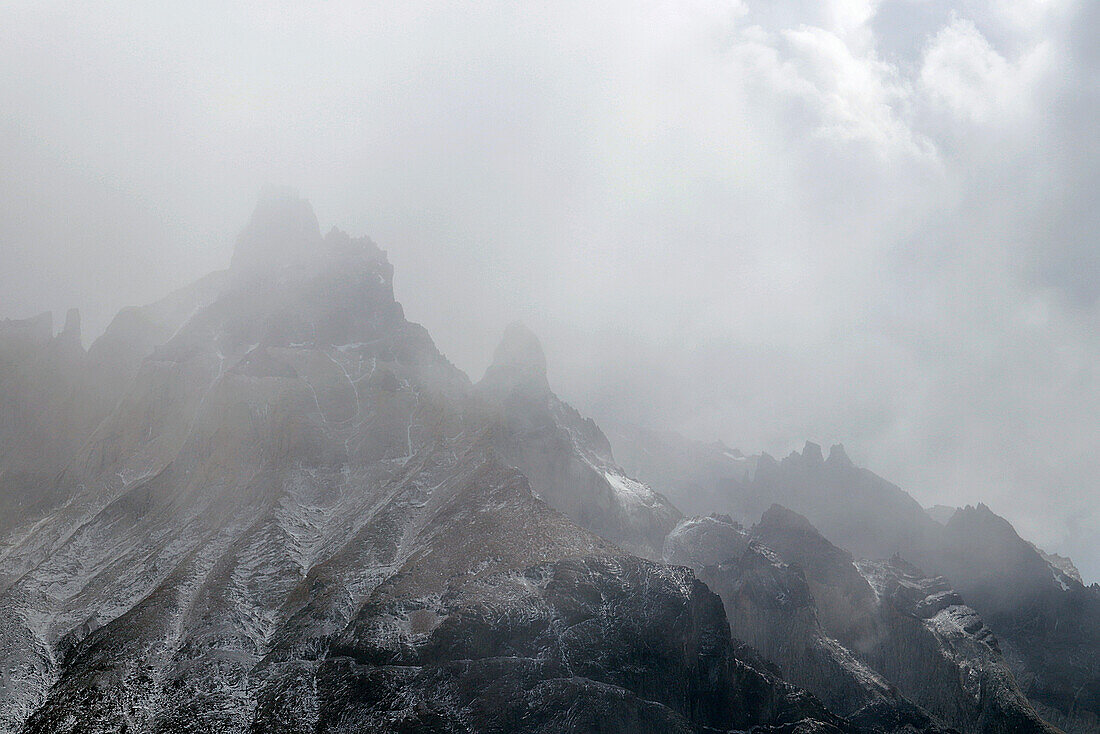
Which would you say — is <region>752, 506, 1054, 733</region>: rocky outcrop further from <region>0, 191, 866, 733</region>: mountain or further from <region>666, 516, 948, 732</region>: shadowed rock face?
<region>0, 191, 866, 733</region>: mountain

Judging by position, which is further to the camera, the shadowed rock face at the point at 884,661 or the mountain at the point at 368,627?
the shadowed rock face at the point at 884,661

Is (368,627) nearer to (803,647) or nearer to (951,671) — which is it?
(803,647)

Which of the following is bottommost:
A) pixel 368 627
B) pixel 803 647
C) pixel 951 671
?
pixel 368 627

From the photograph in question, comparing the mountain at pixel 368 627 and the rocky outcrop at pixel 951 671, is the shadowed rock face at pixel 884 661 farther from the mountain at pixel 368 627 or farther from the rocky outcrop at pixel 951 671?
the mountain at pixel 368 627

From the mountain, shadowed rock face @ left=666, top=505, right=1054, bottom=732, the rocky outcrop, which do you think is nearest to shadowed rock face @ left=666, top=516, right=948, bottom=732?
shadowed rock face @ left=666, top=505, right=1054, bottom=732

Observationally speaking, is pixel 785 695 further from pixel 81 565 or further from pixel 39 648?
pixel 81 565

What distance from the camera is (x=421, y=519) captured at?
175 metres

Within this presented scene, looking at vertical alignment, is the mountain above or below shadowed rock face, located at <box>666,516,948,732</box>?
below

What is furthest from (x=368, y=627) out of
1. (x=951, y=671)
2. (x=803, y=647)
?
(x=951, y=671)

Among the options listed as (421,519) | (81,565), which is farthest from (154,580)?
(421,519)

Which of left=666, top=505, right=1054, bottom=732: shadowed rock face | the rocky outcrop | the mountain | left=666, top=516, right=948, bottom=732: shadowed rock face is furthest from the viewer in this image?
the rocky outcrop

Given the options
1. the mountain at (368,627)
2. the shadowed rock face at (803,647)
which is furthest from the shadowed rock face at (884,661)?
the mountain at (368,627)

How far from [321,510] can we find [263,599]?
3712cm

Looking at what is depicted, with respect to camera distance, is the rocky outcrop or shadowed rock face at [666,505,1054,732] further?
the rocky outcrop
